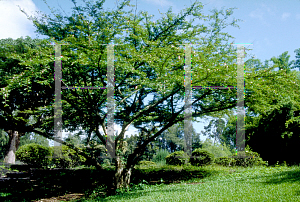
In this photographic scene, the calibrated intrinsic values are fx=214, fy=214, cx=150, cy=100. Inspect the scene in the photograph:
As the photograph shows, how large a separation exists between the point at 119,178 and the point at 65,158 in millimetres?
4862

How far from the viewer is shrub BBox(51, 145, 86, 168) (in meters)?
10.9

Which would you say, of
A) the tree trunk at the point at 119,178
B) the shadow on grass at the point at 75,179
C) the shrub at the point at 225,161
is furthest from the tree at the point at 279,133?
the tree trunk at the point at 119,178

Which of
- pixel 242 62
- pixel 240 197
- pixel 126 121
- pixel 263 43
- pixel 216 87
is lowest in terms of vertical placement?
pixel 240 197

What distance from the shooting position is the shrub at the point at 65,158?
10.9m

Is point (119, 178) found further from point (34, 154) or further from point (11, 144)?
point (11, 144)

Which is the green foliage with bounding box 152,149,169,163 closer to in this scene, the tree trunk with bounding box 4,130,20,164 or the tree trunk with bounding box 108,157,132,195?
the tree trunk with bounding box 108,157,132,195

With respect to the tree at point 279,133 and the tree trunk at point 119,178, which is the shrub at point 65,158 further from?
the tree at point 279,133

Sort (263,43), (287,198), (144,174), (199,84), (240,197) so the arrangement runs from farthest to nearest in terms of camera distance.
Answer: (144,174), (263,43), (199,84), (240,197), (287,198)

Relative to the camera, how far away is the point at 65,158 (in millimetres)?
10922

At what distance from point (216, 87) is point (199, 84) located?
1.75 feet

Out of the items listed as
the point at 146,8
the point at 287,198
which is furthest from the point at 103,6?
the point at 287,198

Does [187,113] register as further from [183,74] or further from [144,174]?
[144,174]

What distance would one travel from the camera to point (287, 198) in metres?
3.87

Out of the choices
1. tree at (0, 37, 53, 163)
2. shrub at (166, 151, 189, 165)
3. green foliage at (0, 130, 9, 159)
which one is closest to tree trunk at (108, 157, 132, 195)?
tree at (0, 37, 53, 163)
